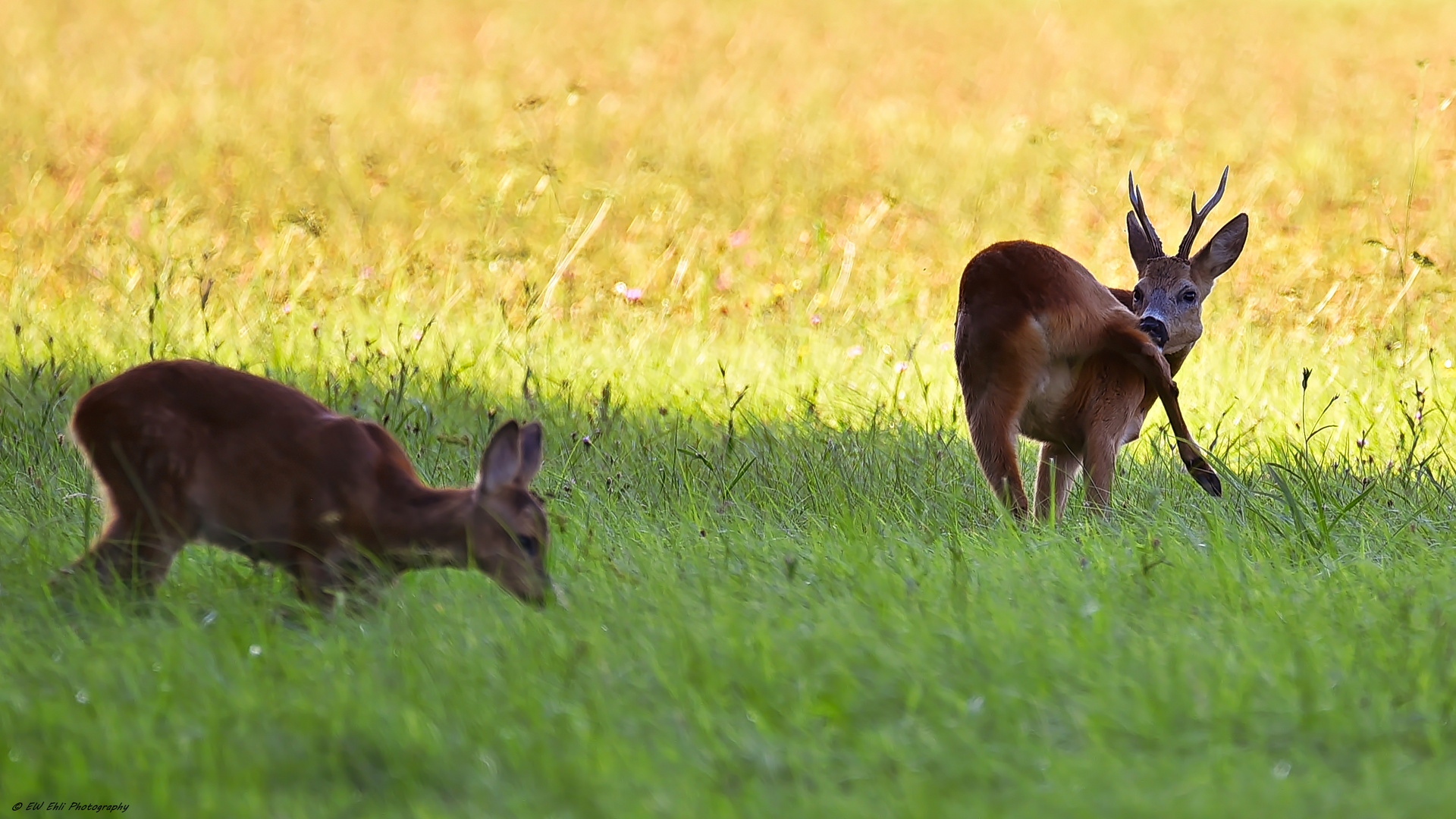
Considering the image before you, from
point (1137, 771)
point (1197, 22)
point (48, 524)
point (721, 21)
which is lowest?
point (48, 524)

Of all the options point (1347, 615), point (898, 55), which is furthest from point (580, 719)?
point (898, 55)

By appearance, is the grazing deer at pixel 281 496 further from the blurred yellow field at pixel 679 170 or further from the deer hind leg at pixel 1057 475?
the blurred yellow field at pixel 679 170

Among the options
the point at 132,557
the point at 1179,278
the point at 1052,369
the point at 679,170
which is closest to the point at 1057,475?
the point at 1052,369

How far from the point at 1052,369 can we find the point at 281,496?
234cm

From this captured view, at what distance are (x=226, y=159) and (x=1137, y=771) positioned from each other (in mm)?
10856

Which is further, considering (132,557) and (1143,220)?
(1143,220)

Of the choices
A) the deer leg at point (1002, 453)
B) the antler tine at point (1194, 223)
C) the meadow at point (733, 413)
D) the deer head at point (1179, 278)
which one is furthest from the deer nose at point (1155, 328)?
the deer leg at point (1002, 453)

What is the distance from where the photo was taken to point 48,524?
469 centimetres

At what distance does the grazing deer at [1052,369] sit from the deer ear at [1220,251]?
0.95 meters

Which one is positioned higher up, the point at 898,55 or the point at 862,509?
the point at 898,55

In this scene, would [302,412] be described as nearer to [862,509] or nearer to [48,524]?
[48,524]

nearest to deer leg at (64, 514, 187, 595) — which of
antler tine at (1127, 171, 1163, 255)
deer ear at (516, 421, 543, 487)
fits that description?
deer ear at (516, 421, 543, 487)

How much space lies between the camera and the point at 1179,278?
20.1 feet

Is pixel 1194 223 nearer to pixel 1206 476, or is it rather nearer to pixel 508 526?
pixel 1206 476
